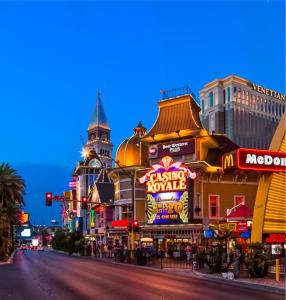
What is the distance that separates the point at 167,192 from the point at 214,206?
5.22 m

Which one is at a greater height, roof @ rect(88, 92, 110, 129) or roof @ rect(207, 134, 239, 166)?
roof @ rect(88, 92, 110, 129)

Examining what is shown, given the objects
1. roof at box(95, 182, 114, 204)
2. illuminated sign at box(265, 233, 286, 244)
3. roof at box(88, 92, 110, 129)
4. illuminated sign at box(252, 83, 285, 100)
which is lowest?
illuminated sign at box(265, 233, 286, 244)

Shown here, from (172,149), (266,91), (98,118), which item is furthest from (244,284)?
(266,91)

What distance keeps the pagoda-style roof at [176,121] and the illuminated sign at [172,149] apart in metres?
0.76

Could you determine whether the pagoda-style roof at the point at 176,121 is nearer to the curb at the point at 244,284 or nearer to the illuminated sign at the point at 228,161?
the illuminated sign at the point at 228,161

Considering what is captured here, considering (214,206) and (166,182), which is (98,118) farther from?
(214,206)

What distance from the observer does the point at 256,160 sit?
1230 inches

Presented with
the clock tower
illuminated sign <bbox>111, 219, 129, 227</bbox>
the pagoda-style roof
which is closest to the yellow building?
the pagoda-style roof

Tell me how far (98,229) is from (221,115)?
281 ft

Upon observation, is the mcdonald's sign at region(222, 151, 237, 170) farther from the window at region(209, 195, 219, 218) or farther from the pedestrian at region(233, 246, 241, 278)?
the window at region(209, 195, 219, 218)

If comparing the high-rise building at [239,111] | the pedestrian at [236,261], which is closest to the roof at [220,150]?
the pedestrian at [236,261]

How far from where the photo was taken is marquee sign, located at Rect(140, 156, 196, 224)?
56156mm

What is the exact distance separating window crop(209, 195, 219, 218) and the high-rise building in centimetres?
9985

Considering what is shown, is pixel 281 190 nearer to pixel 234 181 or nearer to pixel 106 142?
pixel 234 181
